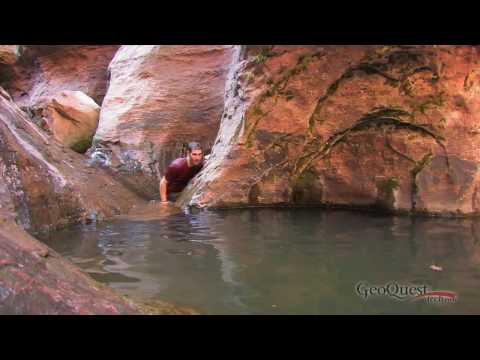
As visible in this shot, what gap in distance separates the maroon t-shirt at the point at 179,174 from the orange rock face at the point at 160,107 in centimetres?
70

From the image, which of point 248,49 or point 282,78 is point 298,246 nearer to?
point 282,78

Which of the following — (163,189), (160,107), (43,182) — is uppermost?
(160,107)

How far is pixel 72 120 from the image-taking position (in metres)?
8.87

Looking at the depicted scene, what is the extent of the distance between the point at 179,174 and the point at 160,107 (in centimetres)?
166

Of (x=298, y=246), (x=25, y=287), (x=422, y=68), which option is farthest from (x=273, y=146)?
(x=25, y=287)

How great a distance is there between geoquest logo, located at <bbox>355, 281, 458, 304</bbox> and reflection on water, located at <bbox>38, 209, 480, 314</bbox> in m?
0.05

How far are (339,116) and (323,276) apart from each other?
354 centimetres

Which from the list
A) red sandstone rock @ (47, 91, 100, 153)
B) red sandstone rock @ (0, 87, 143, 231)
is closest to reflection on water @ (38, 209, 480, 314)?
red sandstone rock @ (0, 87, 143, 231)

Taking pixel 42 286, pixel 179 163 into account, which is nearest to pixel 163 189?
pixel 179 163

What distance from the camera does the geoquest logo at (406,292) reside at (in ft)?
8.91

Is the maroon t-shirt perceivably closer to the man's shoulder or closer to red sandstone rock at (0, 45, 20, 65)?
the man's shoulder

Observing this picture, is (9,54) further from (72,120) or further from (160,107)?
(160,107)

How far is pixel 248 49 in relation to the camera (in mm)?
6488

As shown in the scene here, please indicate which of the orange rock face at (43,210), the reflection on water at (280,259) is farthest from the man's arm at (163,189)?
the reflection on water at (280,259)
